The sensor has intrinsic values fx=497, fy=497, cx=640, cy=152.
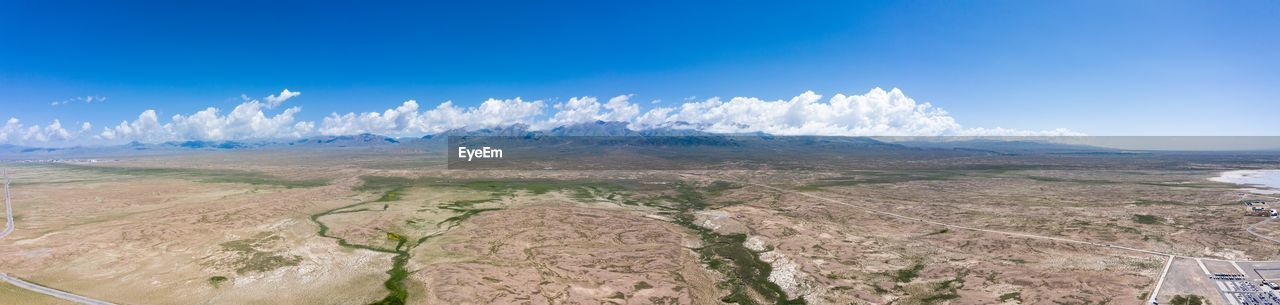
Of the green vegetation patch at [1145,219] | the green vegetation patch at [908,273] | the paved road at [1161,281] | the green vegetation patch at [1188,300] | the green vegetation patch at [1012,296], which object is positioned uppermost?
the green vegetation patch at [1145,219]

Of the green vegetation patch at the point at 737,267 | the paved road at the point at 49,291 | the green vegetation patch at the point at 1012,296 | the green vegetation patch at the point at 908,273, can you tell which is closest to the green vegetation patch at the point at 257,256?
the paved road at the point at 49,291

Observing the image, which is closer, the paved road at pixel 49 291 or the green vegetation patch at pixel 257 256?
the paved road at pixel 49 291

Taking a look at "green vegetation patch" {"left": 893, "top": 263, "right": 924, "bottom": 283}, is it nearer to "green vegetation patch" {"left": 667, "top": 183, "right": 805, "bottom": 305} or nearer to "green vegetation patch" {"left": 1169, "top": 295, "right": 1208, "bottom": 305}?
"green vegetation patch" {"left": 667, "top": 183, "right": 805, "bottom": 305}

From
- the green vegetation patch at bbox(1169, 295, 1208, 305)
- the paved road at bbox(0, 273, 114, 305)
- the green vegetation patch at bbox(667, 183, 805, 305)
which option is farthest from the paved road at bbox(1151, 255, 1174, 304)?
the paved road at bbox(0, 273, 114, 305)

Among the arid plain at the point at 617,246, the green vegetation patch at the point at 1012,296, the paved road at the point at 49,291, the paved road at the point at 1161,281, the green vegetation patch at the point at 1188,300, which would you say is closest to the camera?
the green vegetation patch at the point at 1188,300

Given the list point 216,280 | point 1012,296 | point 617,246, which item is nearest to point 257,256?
point 216,280

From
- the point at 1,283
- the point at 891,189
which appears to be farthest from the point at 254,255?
the point at 891,189

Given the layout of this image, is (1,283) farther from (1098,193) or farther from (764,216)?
(1098,193)

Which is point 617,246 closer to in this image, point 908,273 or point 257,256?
point 908,273

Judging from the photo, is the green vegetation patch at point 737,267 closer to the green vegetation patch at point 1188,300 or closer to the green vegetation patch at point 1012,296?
the green vegetation patch at point 1012,296
